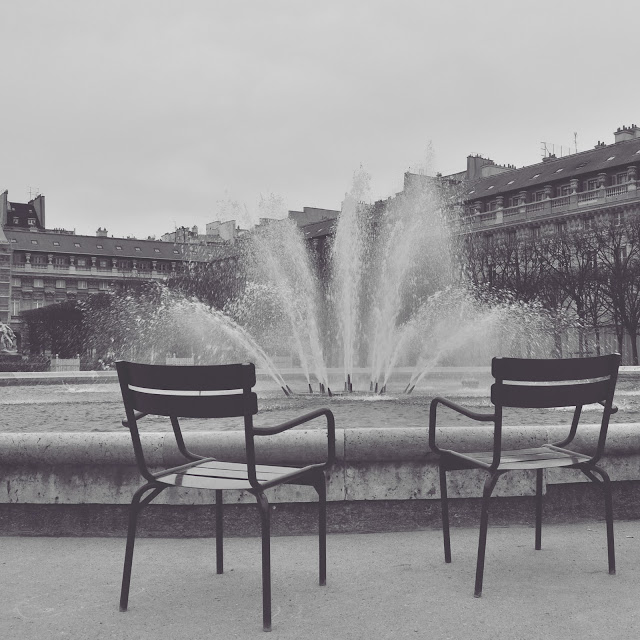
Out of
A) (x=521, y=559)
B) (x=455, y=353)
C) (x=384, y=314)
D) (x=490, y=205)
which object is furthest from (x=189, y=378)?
(x=490, y=205)

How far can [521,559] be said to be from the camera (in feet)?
13.0

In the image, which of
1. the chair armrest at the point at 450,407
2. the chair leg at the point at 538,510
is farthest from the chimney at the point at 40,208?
the chair leg at the point at 538,510

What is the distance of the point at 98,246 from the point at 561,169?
6544 cm

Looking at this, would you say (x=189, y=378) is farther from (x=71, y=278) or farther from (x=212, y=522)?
(x=71, y=278)

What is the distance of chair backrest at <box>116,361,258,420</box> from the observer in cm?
318

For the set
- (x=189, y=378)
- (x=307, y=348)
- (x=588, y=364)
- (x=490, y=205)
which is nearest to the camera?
(x=189, y=378)

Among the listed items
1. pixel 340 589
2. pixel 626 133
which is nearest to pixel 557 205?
pixel 626 133

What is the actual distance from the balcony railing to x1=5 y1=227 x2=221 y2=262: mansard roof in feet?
146

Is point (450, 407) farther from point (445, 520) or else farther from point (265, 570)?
point (265, 570)

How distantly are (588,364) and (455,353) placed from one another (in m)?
31.9

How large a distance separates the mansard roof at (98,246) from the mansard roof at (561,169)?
4286 centimetres

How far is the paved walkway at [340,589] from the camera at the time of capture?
304 cm

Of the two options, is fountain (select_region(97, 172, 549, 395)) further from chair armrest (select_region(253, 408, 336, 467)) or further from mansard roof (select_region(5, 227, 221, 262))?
mansard roof (select_region(5, 227, 221, 262))

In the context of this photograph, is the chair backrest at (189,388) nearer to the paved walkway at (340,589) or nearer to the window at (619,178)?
the paved walkway at (340,589)
